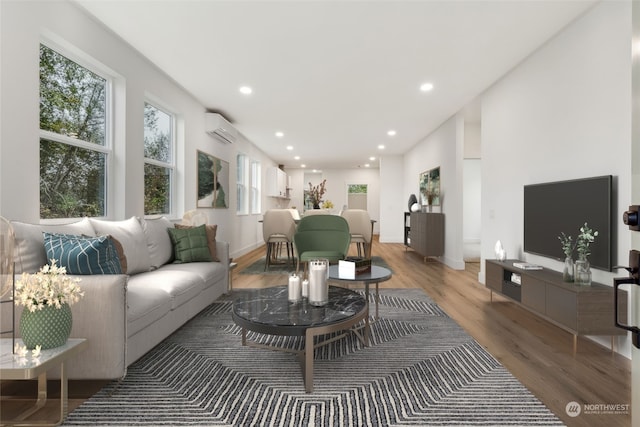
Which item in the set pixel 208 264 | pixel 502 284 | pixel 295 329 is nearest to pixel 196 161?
pixel 208 264

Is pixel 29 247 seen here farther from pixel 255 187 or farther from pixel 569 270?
pixel 255 187

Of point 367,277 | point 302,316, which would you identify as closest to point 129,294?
point 302,316

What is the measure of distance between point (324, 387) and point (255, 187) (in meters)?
7.66

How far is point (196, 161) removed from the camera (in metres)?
5.28

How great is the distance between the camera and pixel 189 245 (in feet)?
11.9

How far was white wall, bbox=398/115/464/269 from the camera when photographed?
598cm

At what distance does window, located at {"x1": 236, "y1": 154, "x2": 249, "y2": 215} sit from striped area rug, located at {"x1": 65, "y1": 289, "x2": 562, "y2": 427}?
517cm

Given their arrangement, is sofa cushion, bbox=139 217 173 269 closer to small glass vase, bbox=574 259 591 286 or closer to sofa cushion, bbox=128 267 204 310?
sofa cushion, bbox=128 267 204 310

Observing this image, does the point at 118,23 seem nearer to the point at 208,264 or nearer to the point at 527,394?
the point at 208,264

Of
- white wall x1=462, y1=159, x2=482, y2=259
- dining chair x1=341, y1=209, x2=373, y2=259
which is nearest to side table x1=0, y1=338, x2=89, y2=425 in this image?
dining chair x1=341, y1=209, x2=373, y2=259

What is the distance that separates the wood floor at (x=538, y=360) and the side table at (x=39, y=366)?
85 mm

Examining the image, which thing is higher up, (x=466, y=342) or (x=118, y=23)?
(x=118, y=23)

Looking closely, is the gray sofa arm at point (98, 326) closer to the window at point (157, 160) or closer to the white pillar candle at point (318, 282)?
the white pillar candle at point (318, 282)

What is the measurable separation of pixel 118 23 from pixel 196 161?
2.40m
